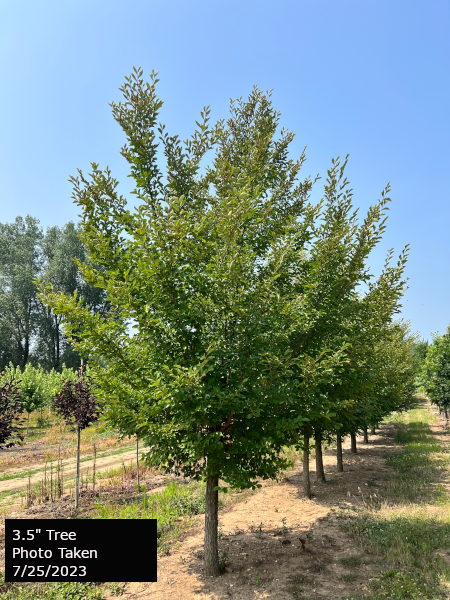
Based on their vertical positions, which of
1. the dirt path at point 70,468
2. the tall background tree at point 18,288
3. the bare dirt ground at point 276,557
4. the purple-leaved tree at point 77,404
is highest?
the tall background tree at point 18,288

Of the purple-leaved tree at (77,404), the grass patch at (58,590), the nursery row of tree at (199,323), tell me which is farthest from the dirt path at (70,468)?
the nursery row of tree at (199,323)

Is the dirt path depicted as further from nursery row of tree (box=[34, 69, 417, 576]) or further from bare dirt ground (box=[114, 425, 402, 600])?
nursery row of tree (box=[34, 69, 417, 576])

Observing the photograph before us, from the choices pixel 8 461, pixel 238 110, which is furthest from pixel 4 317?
pixel 238 110

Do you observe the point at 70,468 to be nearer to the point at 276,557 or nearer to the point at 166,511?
the point at 166,511

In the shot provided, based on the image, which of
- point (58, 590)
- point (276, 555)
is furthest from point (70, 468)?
point (276, 555)

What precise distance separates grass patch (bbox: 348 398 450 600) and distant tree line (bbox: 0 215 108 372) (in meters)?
41.5

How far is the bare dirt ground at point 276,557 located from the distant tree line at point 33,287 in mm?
40561

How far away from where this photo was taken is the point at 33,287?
47.2 metres

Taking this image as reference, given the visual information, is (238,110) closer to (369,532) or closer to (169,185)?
(169,185)

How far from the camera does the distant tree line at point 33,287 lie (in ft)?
152

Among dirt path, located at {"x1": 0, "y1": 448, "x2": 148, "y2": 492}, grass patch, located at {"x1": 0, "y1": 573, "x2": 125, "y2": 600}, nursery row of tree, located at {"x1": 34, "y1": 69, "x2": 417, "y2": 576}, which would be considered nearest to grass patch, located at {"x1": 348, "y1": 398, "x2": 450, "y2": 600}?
nursery row of tree, located at {"x1": 34, "y1": 69, "x2": 417, "y2": 576}

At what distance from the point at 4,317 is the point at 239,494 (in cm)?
4348

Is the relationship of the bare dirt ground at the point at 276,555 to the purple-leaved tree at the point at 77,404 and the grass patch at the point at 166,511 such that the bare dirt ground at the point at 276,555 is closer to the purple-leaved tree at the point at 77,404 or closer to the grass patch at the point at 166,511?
the grass patch at the point at 166,511

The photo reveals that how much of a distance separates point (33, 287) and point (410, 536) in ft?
160
